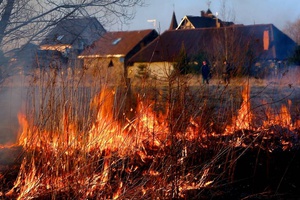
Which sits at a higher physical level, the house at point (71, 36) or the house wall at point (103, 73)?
the house at point (71, 36)

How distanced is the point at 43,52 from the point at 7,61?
1.97ft

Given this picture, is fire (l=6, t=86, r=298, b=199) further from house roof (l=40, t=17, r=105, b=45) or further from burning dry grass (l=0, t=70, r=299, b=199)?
house roof (l=40, t=17, r=105, b=45)

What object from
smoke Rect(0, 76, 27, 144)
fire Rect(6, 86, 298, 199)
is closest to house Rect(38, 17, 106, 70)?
smoke Rect(0, 76, 27, 144)

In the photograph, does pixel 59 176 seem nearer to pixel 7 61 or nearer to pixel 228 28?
pixel 7 61

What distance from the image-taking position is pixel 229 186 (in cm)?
589

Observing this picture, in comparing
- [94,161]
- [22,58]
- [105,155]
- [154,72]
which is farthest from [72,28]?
[94,161]

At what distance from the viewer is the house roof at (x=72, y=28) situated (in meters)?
7.86

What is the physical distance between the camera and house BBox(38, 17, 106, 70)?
25.3 feet

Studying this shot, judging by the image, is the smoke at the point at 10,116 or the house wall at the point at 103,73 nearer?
the house wall at the point at 103,73

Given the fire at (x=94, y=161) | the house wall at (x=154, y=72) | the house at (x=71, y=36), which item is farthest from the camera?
the house at (x=71, y=36)

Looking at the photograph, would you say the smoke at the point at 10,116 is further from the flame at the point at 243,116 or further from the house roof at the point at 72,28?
the flame at the point at 243,116

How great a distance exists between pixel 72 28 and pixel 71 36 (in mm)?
176

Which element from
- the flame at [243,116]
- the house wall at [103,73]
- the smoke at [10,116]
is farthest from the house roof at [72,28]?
the flame at [243,116]

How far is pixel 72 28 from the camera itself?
26.3 feet
